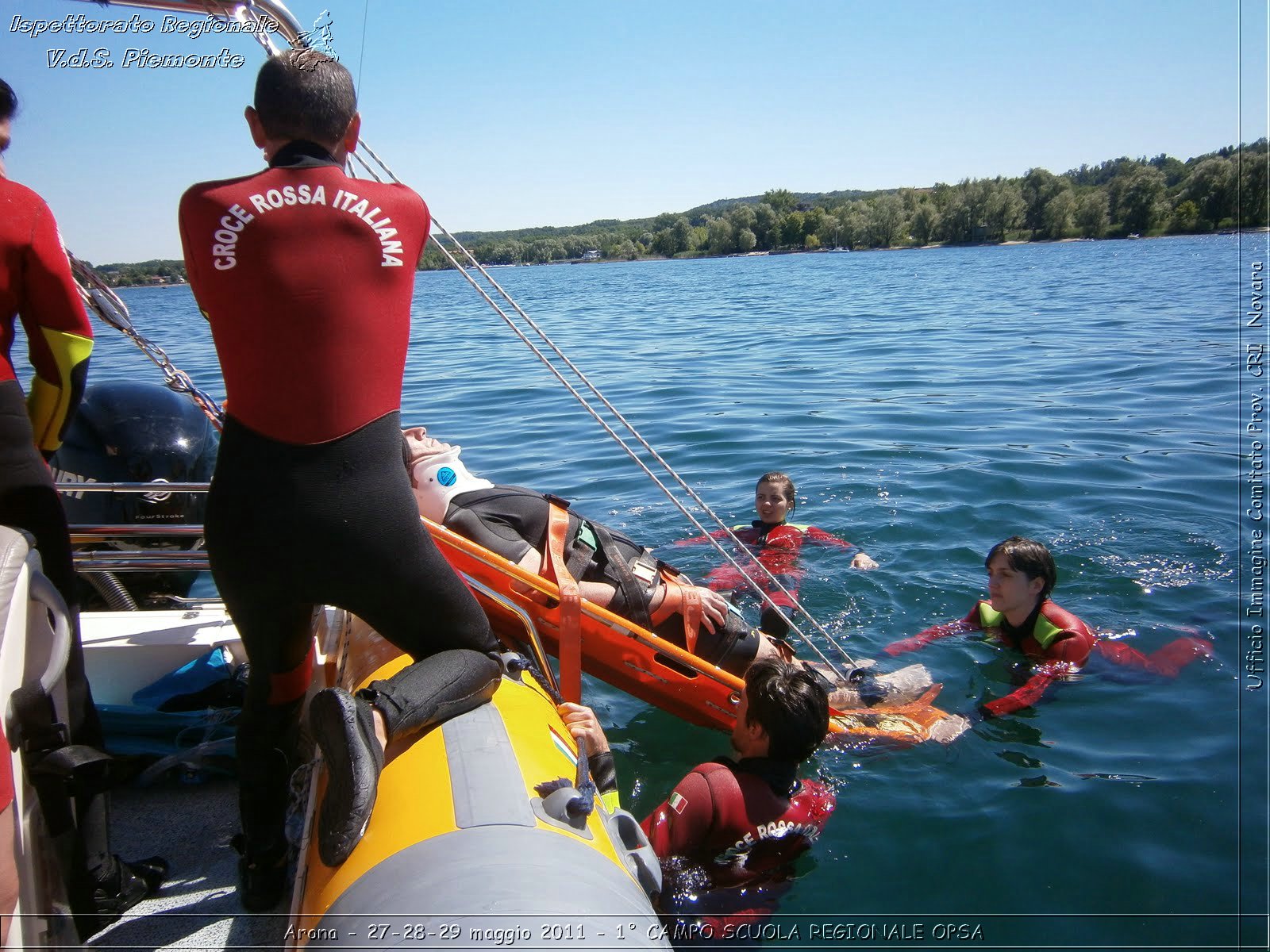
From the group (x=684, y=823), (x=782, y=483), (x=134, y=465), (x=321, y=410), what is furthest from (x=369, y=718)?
(x=782, y=483)

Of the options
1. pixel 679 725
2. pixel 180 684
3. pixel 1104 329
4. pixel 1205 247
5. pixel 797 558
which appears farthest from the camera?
pixel 1205 247

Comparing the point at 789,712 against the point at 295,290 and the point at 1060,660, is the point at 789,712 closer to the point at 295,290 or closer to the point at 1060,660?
the point at 295,290

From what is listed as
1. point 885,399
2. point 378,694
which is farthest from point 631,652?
point 885,399

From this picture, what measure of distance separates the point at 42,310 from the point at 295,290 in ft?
3.03

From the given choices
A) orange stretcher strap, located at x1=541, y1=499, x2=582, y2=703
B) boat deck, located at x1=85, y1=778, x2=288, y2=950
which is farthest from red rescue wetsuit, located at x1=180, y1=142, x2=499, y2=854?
orange stretcher strap, located at x1=541, y1=499, x2=582, y2=703

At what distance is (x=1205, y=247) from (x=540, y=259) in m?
78.9

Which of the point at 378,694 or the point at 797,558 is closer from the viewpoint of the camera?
the point at 378,694

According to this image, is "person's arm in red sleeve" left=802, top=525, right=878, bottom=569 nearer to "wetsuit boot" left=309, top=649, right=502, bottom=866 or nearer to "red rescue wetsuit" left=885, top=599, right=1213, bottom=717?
"red rescue wetsuit" left=885, top=599, right=1213, bottom=717

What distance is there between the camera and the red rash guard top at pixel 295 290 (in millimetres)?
1798

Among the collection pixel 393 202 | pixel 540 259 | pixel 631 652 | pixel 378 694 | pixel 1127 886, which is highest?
pixel 540 259

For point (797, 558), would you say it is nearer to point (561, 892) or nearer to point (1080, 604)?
point (1080, 604)

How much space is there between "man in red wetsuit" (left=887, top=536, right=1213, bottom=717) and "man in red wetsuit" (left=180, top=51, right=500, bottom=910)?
10.9 ft

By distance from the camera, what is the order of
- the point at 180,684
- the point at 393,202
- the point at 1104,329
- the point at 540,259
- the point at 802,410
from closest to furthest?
1. the point at 393,202
2. the point at 180,684
3. the point at 802,410
4. the point at 1104,329
5. the point at 540,259

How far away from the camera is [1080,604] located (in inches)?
210
